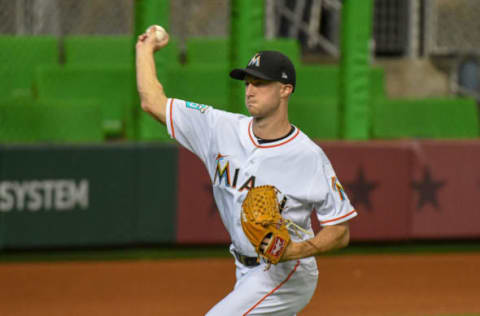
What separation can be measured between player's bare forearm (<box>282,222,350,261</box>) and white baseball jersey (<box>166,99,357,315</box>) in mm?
44

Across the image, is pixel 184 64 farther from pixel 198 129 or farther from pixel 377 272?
pixel 198 129

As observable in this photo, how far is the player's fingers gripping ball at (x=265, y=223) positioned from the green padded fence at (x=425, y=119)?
4.95 meters

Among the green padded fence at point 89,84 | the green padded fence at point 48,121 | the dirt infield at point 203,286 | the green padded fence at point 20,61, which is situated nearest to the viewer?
the dirt infield at point 203,286

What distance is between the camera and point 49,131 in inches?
274

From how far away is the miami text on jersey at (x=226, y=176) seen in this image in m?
3.33

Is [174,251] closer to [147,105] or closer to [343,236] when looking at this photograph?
[147,105]

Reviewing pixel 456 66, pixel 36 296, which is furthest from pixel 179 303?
pixel 456 66

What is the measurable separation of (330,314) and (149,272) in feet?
6.01

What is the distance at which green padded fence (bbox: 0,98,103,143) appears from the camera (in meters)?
6.84

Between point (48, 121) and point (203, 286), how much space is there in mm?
2115

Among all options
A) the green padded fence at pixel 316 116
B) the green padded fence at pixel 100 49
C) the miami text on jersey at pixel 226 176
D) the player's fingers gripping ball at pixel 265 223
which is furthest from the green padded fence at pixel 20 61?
the player's fingers gripping ball at pixel 265 223

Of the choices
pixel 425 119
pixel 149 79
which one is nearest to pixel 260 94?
pixel 149 79

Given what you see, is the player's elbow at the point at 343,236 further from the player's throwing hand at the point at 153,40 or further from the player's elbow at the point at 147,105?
the player's throwing hand at the point at 153,40

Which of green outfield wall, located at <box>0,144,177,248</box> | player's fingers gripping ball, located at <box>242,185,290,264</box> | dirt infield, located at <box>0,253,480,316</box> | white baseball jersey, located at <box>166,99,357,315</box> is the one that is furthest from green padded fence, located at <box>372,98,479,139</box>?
player's fingers gripping ball, located at <box>242,185,290,264</box>
